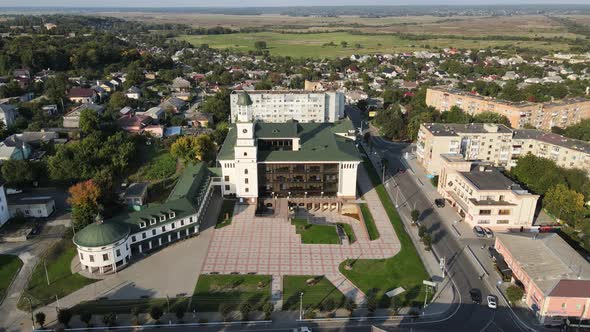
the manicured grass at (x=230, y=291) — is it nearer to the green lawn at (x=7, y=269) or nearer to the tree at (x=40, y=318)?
the tree at (x=40, y=318)

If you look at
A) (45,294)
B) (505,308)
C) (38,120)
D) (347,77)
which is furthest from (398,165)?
(347,77)

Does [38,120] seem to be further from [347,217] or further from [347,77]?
[347,77]

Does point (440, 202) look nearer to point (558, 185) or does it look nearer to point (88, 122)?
point (558, 185)

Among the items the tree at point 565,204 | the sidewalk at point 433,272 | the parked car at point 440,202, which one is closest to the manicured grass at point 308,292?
the sidewalk at point 433,272

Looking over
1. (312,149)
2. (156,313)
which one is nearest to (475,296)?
(312,149)

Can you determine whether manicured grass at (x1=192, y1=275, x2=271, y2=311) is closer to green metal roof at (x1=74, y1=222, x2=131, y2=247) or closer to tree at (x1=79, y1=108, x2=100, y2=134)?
green metal roof at (x1=74, y1=222, x2=131, y2=247)

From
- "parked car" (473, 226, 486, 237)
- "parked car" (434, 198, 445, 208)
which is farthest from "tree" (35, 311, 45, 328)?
"parked car" (434, 198, 445, 208)
